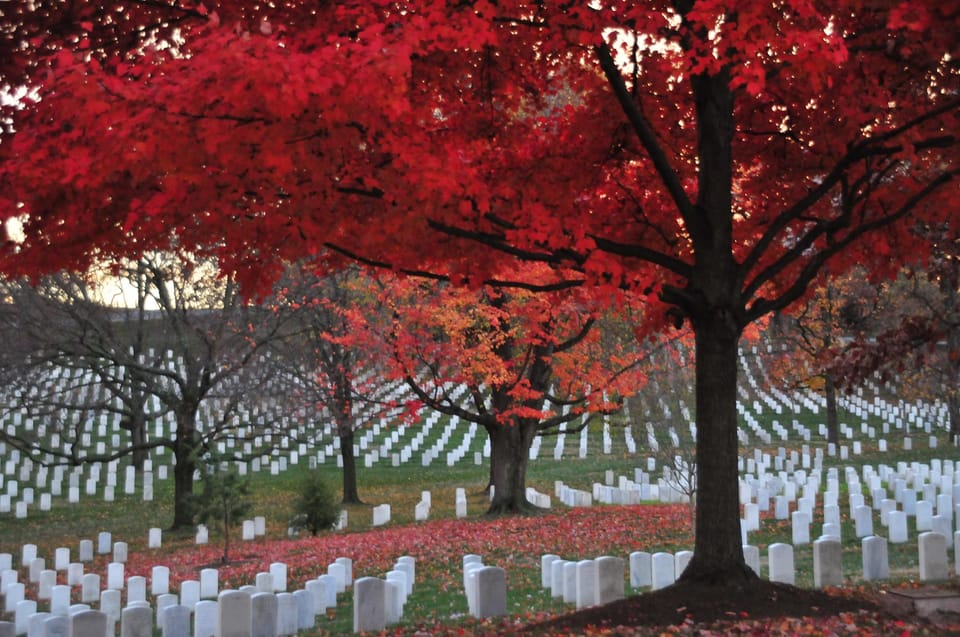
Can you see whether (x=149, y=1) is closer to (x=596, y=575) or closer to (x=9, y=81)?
(x=9, y=81)

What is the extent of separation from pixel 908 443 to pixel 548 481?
14.0 m

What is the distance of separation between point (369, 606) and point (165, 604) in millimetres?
2785

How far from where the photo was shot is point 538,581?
12789 mm

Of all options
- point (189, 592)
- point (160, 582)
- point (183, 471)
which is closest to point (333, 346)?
point (183, 471)

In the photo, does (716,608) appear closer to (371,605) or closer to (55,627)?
(371,605)

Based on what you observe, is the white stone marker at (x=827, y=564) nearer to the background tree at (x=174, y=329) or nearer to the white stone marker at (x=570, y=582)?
the white stone marker at (x=570, y=582)

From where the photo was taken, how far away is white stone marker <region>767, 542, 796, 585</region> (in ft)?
35.3

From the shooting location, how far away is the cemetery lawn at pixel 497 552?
25.4 ft

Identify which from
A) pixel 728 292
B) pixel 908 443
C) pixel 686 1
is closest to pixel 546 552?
pixel 728 292

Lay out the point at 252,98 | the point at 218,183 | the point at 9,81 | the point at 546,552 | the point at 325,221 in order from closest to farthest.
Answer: the point at 252,98, the point at 218,183, the point at 325,221, the point at 9,81, the point at 546,552

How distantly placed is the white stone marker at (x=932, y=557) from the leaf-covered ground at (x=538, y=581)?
165 cm

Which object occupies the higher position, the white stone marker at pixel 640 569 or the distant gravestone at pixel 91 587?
the white stone marker at pixel 640 569

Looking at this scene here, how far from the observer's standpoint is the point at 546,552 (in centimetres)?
1523

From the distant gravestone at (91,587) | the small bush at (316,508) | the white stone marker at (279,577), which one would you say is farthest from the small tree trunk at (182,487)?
the white stone marker at (279,577)
